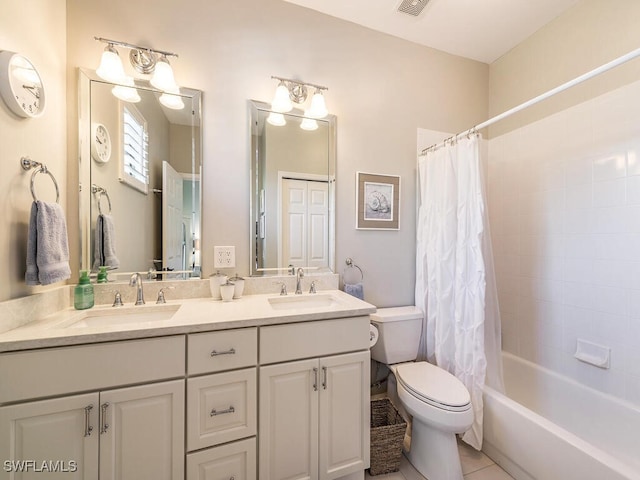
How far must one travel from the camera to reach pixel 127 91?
1363 mm

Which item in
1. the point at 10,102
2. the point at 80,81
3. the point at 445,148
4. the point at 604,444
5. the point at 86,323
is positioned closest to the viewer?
the point at 10,102

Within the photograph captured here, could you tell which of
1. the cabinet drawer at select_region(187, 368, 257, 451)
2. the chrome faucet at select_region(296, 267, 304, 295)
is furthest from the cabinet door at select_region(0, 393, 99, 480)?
the chrome faucet at select_region(296, 267, 304, 295)

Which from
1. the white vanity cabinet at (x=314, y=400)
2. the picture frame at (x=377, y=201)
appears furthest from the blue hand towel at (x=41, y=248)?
the picture frame at (x=377, y=201)

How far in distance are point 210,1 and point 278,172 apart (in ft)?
3.41

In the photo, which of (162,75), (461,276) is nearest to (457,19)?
(461,276)

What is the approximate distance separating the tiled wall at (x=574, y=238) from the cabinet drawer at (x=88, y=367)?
227cm

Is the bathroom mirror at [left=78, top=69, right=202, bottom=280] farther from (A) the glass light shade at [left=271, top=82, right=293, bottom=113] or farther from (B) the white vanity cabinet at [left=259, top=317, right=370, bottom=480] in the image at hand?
(B) the white vanity cabinet at [left=259, top=317, right=370, bottom=480]

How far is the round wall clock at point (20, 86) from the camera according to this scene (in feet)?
3.01

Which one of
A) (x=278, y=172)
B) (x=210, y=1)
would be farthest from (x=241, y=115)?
(x=210, y=1)

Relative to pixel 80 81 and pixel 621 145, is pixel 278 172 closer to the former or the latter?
pixel 80 81

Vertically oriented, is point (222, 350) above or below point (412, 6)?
below

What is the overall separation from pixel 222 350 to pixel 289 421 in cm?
45

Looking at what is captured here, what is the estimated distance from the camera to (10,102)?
943mm

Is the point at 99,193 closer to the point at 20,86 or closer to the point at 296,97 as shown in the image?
the point at 20,86
